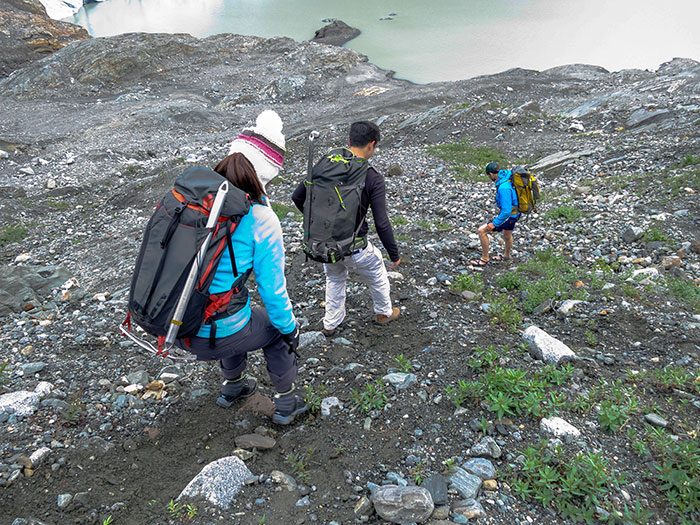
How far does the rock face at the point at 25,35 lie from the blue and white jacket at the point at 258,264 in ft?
149

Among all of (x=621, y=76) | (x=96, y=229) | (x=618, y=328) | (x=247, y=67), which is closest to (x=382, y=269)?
(x=618, y=328)

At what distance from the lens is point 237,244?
3.74 metres

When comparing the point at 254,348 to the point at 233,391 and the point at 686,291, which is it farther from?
the point at 686,291

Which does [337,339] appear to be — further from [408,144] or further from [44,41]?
[44,41]

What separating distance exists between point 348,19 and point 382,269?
209ft

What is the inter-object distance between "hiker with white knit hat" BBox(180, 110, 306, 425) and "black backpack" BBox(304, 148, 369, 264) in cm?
114

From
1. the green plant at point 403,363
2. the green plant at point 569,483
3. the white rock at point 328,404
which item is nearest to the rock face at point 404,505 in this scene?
the green plant at point 569,483

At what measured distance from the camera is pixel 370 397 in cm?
506

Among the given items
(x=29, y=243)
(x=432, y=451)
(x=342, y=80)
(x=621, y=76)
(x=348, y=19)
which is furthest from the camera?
(x=348, y=19)

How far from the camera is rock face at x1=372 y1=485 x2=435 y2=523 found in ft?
11.9

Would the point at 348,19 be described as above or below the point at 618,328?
above

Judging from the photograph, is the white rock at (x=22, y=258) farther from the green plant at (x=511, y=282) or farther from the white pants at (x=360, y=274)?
the green plant at (x=511, y=282)

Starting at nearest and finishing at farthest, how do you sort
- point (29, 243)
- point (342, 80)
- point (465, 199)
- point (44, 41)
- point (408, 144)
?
point (29, 243) < point (465, 199) < point (408, 144) < point (342, 80) < point (44, 41)

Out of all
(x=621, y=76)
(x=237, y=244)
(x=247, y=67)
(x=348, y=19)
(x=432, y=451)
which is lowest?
(x=432, y=451)
